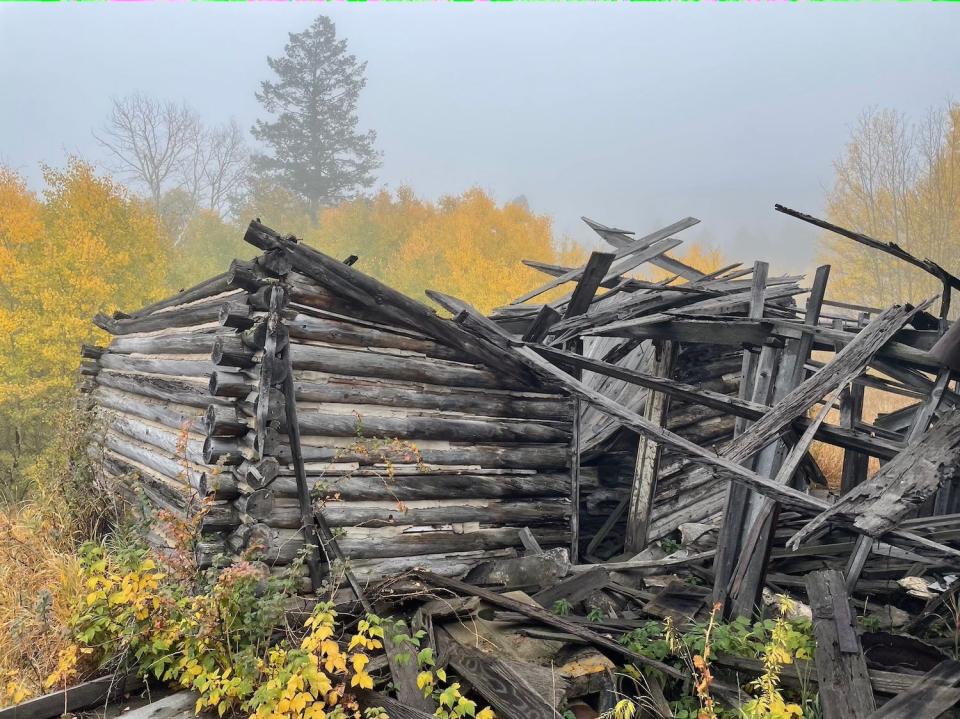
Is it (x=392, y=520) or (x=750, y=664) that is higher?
(x=392, y=520)

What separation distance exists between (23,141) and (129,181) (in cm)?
14103

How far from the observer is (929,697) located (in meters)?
3.84

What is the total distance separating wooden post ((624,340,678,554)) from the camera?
773cm

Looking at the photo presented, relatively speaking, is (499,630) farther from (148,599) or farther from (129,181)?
(129,181)

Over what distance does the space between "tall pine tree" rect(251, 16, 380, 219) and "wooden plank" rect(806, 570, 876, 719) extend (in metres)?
43.6

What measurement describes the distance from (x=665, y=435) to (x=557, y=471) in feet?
9.40

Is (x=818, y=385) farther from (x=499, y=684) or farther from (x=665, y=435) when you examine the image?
(x=499, y=684)

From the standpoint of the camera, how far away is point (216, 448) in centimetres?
557

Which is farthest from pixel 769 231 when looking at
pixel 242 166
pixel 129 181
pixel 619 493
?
pixel 619 493

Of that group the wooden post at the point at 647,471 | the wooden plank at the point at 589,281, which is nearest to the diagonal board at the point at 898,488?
the wooden plank at the point at 589,281

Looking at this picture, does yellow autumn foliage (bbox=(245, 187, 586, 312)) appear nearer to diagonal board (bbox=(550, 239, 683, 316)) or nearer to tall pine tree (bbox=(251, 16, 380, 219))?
tall pine tree (bbox=(251, 16, 380, 219))

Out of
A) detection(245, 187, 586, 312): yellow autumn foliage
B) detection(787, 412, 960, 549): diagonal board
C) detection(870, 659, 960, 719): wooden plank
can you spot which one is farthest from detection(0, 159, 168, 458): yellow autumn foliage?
detection(870, 659, 960, 719): wooden plank

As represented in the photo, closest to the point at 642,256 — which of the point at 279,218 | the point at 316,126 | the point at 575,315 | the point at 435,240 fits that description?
the point at 575,315

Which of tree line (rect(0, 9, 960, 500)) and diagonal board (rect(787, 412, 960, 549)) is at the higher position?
tree line (rect(0, 9, 960, 500))
